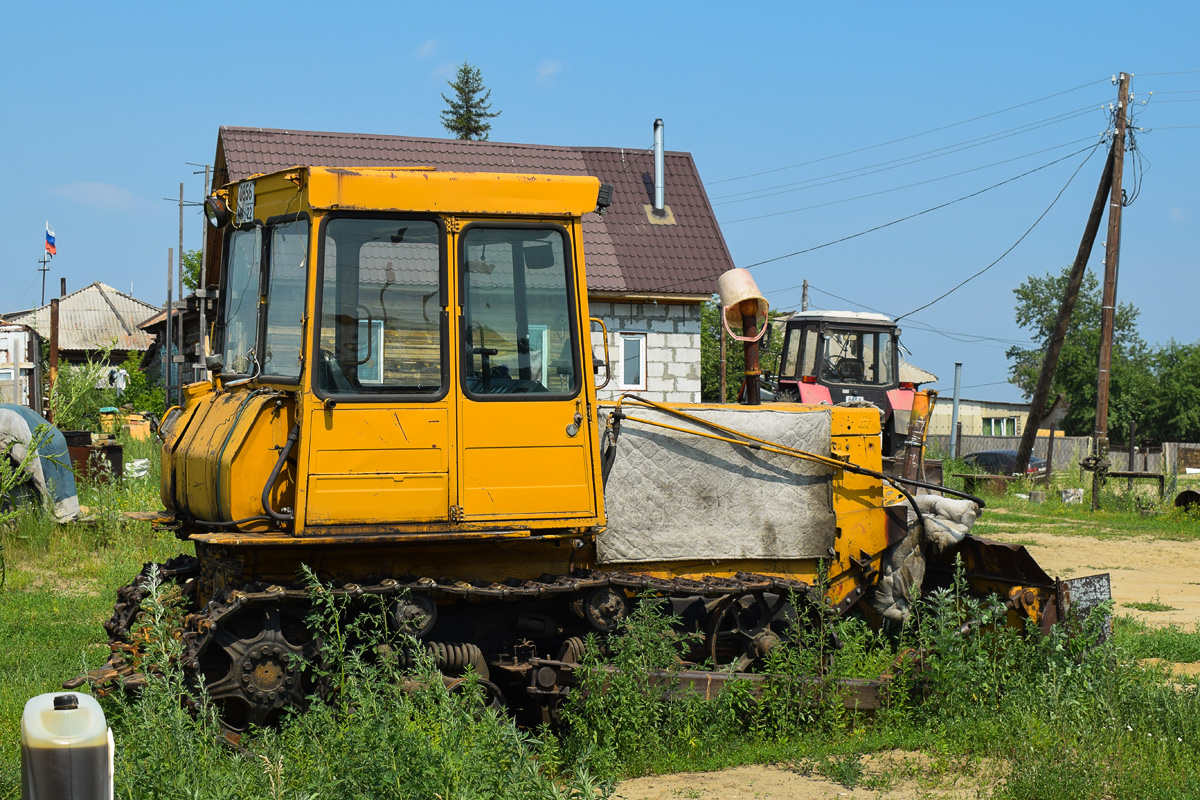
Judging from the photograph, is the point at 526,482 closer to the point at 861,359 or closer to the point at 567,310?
the point at 567,310

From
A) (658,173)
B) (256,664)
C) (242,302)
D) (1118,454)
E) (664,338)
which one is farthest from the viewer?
(1118,454)

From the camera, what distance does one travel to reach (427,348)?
5539 millimetres

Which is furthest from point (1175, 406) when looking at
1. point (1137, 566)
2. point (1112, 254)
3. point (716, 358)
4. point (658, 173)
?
point (1137, 566)

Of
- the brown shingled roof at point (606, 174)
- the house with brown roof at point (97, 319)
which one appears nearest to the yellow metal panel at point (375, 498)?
the brown shingled roof at point (606, 174)

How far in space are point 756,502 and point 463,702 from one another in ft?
7.46

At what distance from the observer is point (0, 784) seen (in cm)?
463

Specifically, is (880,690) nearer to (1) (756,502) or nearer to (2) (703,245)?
(1) (756,502)

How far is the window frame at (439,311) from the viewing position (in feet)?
17.6

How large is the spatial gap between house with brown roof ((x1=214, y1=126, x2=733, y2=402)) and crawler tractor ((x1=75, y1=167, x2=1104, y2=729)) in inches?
581

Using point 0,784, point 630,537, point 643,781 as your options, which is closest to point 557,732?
point 643,781

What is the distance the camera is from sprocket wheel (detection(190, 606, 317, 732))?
5215 mm

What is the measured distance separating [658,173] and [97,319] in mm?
49467

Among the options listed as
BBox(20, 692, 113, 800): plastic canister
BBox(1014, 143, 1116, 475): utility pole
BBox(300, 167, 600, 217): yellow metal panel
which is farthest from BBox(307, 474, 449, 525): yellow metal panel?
BBox(1014, 143, 1116, 475): utility pole

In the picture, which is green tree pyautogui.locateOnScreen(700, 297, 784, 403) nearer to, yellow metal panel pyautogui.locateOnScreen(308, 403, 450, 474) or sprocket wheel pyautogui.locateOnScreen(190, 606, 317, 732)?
yellow metal panel pyautogui.locateOnScreen(308, 403, 450, 474)
